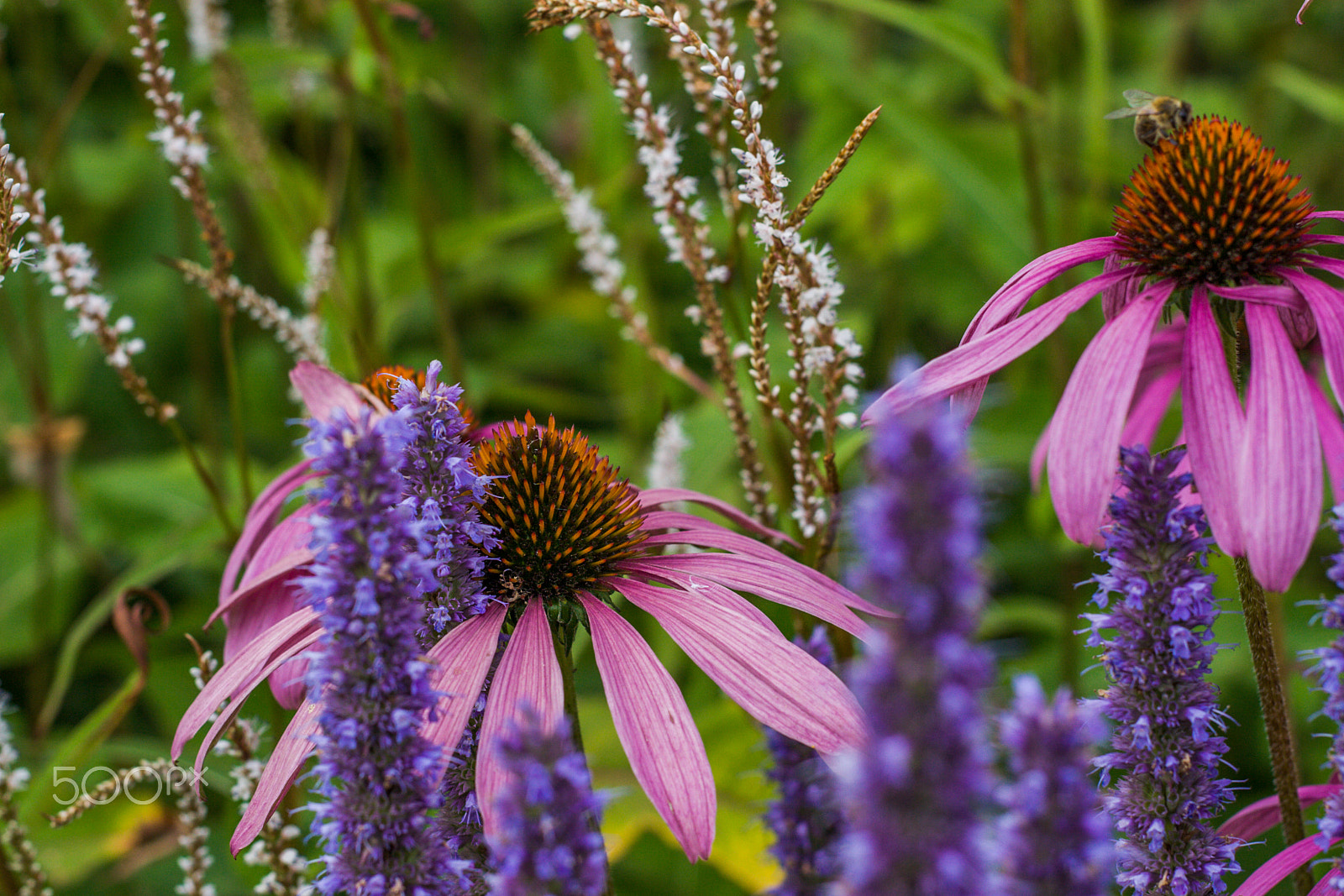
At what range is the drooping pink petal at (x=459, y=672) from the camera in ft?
2.17

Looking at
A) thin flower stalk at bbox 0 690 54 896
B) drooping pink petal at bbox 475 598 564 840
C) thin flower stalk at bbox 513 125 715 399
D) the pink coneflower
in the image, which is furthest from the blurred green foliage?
drooping pink petal at bbox 475 598 564 840

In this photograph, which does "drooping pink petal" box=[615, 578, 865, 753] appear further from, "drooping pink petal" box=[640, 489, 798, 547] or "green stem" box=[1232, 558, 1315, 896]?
"green stem" box=[1232, 558, 1315, 896]

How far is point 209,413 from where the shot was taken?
1710mm

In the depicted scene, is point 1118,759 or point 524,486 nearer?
point 1118,759

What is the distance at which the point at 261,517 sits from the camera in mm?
972

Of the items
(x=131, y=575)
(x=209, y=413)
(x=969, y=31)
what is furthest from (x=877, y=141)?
(x=131, y=575)

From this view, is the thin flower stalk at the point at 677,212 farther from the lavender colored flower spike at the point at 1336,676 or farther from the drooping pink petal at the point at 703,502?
the lavender colored flower spike at the point at 1336,676

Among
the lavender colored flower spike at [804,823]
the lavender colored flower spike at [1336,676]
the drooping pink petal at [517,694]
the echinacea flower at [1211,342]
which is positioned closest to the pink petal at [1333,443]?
the echinacea flower at [1211,342]

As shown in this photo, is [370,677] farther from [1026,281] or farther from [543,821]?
[1026,281]

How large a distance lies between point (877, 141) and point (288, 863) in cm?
159

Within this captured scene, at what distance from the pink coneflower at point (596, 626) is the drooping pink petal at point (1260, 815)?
30 cm

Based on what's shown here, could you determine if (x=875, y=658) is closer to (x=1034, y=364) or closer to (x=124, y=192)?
(x=1034, y=364)

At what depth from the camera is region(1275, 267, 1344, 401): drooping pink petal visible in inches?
26.4

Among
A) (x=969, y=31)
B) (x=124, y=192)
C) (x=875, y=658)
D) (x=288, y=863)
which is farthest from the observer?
(x=124, y=192)
